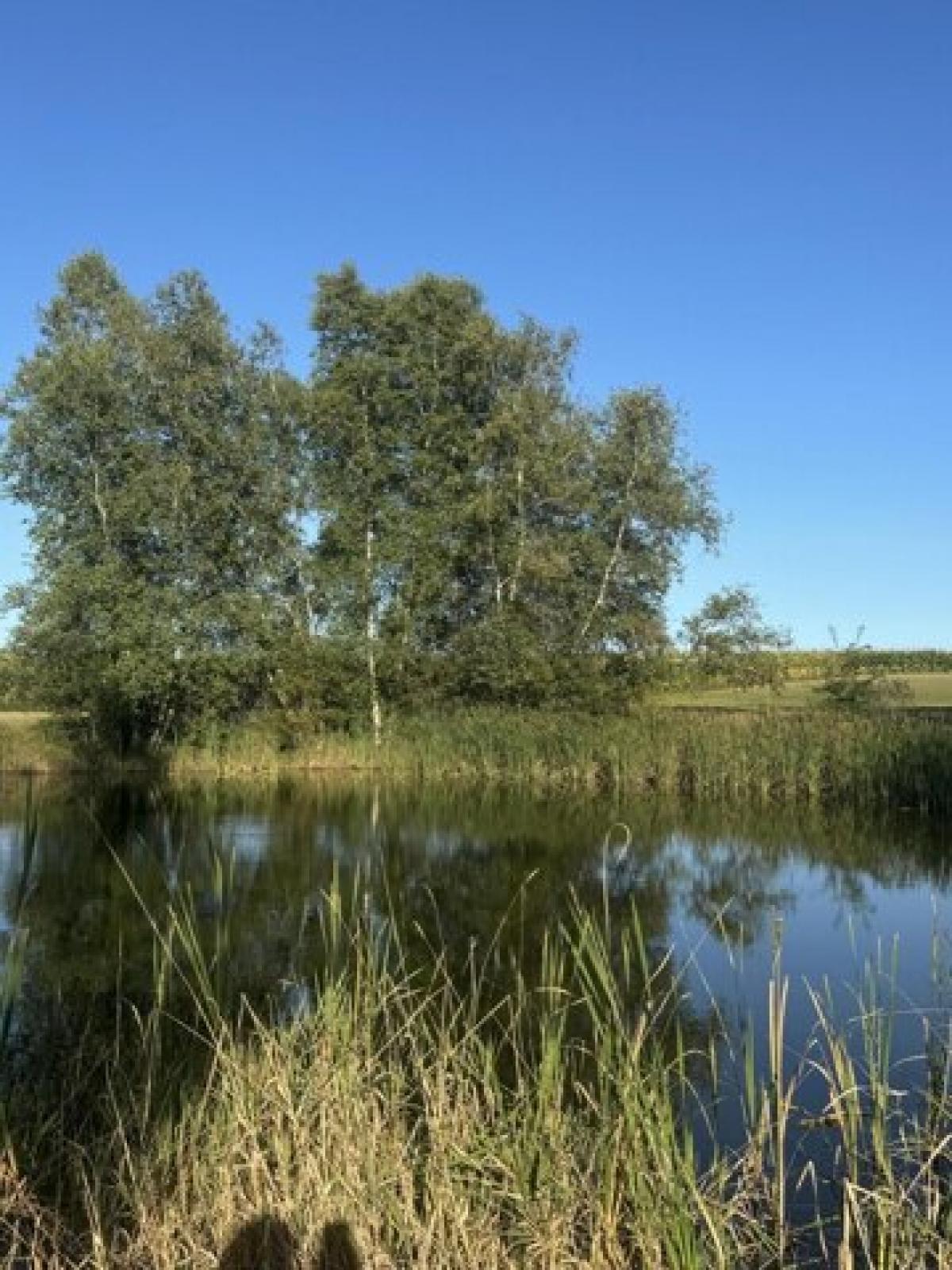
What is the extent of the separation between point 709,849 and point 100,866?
7.93m

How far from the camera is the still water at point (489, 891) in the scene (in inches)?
306

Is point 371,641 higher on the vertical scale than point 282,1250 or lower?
higher

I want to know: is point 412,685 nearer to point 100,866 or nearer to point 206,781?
point 206,781

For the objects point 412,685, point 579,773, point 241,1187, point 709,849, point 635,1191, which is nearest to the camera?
point 635,1191

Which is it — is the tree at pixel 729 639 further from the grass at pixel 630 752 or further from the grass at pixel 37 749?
the grass at pixel 37 749

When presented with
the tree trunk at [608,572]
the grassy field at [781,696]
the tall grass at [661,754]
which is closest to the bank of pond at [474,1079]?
the tall grass at [661,754]

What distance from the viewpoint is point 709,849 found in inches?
651

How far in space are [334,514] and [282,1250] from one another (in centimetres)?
2797

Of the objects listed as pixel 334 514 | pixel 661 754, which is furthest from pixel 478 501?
pixel 661 754

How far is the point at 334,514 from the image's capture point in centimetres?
3116

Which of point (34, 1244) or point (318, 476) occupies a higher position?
point (318, 476)

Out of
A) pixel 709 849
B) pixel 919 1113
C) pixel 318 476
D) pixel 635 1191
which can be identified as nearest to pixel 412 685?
pixel 318 476

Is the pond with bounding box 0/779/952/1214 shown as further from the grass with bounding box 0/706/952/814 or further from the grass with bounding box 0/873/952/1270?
the grass with bounding box 0/706/952/814

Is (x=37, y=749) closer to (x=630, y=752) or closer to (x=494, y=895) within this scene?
(x=630, y=752)
